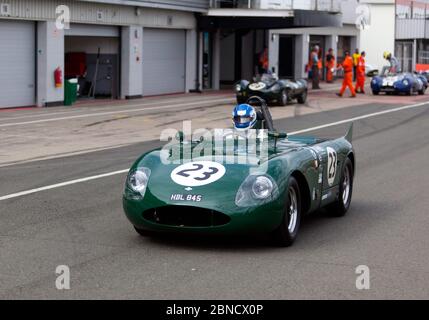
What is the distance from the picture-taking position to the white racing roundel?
7.93 metres

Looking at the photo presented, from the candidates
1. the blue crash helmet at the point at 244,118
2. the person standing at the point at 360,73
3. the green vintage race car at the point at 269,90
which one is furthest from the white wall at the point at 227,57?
the blue crash helmet at the point at 244,118

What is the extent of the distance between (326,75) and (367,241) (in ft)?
131

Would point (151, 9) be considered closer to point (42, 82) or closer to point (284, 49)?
point (42, 82)

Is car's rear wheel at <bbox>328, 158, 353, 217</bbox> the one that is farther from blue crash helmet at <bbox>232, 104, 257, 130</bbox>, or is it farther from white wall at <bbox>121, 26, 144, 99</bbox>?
white wall at <bbox>121, 26, 144, 99</bbox>

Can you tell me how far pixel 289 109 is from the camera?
27.9m

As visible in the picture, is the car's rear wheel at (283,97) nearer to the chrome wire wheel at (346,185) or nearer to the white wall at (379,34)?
the chrome wire wheel at (346,185)

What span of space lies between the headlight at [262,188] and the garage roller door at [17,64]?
19029mm

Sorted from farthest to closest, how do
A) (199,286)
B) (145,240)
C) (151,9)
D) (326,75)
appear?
(326,75)
(151,9)
(145,240)
(199,286)

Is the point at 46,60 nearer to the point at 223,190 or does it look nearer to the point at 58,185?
the point at 58,185

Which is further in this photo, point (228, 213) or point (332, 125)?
point (332, 125)

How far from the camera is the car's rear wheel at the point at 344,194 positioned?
9773 mm

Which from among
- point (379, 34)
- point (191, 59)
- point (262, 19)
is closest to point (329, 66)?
point (262, 19)
